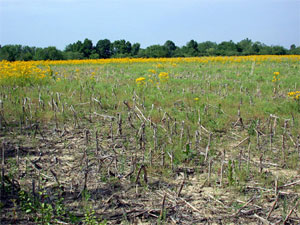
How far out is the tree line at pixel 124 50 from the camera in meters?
36.0

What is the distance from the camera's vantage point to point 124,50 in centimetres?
5012

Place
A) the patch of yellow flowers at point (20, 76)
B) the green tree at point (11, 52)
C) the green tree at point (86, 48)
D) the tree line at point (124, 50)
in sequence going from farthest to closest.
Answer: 1. the green tree at point (86, 48)
2. the tree line at point (124, 50)
3. the green tree at point (11, 52)
4. the patch of yellow flowers at point (20, 76)

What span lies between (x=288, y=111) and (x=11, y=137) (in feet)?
17.5

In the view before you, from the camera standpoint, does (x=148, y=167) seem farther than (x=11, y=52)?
No

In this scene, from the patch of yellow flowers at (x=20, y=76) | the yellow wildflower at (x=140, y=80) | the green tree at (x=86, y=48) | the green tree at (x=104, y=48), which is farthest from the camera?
the green tree at (x=104, y=48)

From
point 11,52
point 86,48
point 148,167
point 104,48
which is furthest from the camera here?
point 104,48

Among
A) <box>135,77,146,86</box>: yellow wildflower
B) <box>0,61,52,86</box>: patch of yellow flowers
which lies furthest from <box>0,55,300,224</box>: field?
<box>0,61,52,86</box>: patch of yellow flowers

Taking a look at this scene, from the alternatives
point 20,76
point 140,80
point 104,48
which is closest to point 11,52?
point 104,48

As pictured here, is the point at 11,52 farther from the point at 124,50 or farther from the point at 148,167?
the point at 148,167

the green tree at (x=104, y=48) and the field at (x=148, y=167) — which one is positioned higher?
the green tree at (x=104, y=48)

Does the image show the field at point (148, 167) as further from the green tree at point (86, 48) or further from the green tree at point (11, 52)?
the green tree at point (86, 48)

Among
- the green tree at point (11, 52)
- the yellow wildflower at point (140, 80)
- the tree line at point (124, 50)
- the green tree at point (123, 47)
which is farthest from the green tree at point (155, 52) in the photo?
the yellow wildflower at point (140, 80)

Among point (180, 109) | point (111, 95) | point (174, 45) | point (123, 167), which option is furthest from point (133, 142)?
point (174, 45)

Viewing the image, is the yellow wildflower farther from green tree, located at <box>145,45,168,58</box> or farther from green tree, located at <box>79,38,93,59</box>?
green tree, located at <box>79,38,93,59</box>
